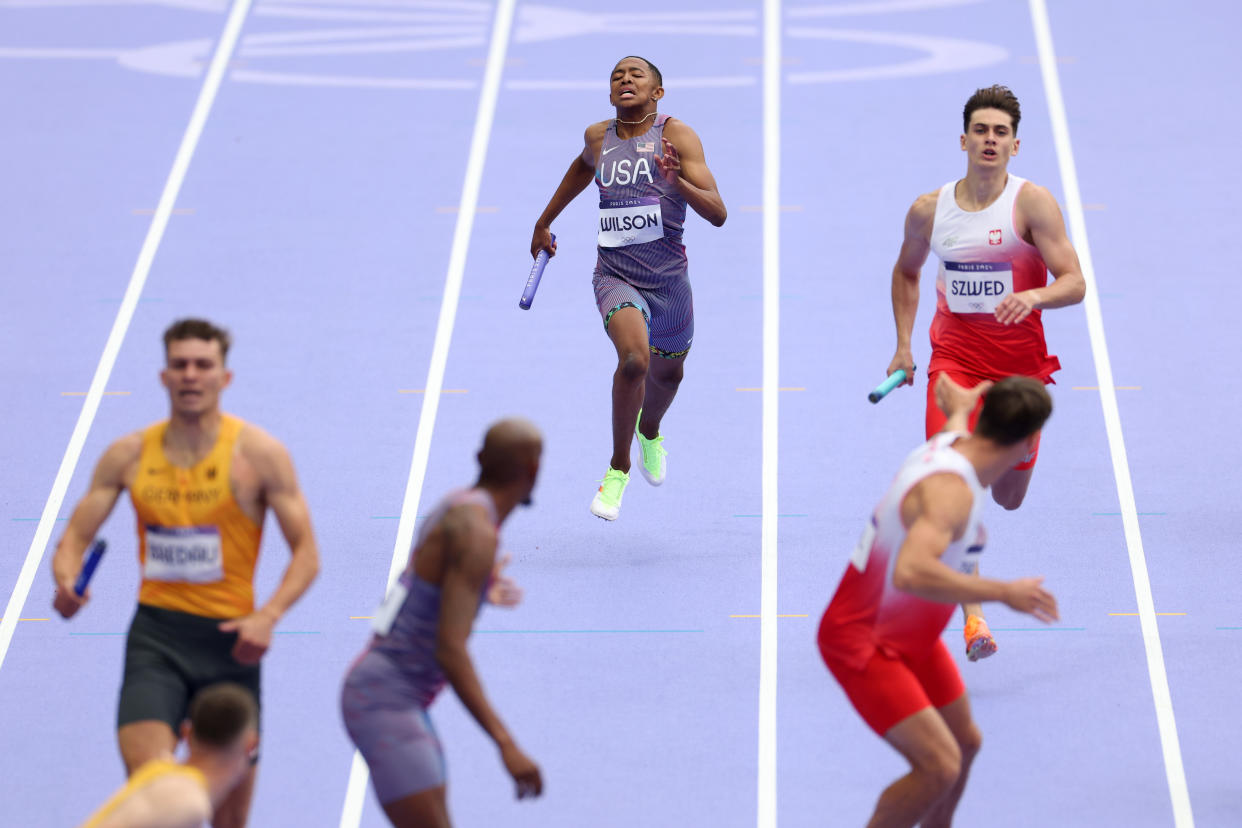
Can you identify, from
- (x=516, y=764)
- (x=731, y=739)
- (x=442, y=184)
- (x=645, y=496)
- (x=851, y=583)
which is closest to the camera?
(x=516, y=764)

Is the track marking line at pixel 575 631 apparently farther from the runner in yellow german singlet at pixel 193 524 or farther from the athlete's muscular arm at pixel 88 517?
the athlete's muscular arm at pixel 88 517

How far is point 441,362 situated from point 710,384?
1.43 meters

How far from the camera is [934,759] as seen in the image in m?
4.50

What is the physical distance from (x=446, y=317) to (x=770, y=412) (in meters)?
2.03

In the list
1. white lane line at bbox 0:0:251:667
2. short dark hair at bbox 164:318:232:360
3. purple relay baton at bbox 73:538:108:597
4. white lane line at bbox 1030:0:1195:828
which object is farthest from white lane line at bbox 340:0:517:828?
white lane line at bbox 1030:0:1195:828

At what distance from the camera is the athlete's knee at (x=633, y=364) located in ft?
23.1

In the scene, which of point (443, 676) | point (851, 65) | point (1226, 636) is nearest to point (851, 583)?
point (443, 676)

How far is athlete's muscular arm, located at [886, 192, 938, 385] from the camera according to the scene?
20.9 feet

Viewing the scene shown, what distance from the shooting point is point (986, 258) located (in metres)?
6.21

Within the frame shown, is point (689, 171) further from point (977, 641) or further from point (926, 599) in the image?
point (926, 599)

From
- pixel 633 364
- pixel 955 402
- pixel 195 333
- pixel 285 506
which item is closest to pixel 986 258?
pixel 955 402

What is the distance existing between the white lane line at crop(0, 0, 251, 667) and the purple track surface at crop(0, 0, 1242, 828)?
68 millimetres

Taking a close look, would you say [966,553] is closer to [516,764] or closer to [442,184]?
[516,764]

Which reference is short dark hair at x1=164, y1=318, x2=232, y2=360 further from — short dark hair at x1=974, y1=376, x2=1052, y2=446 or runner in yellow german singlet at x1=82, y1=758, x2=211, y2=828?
short dark hair at x1=974, y1=376, x2=1052, y2=446
